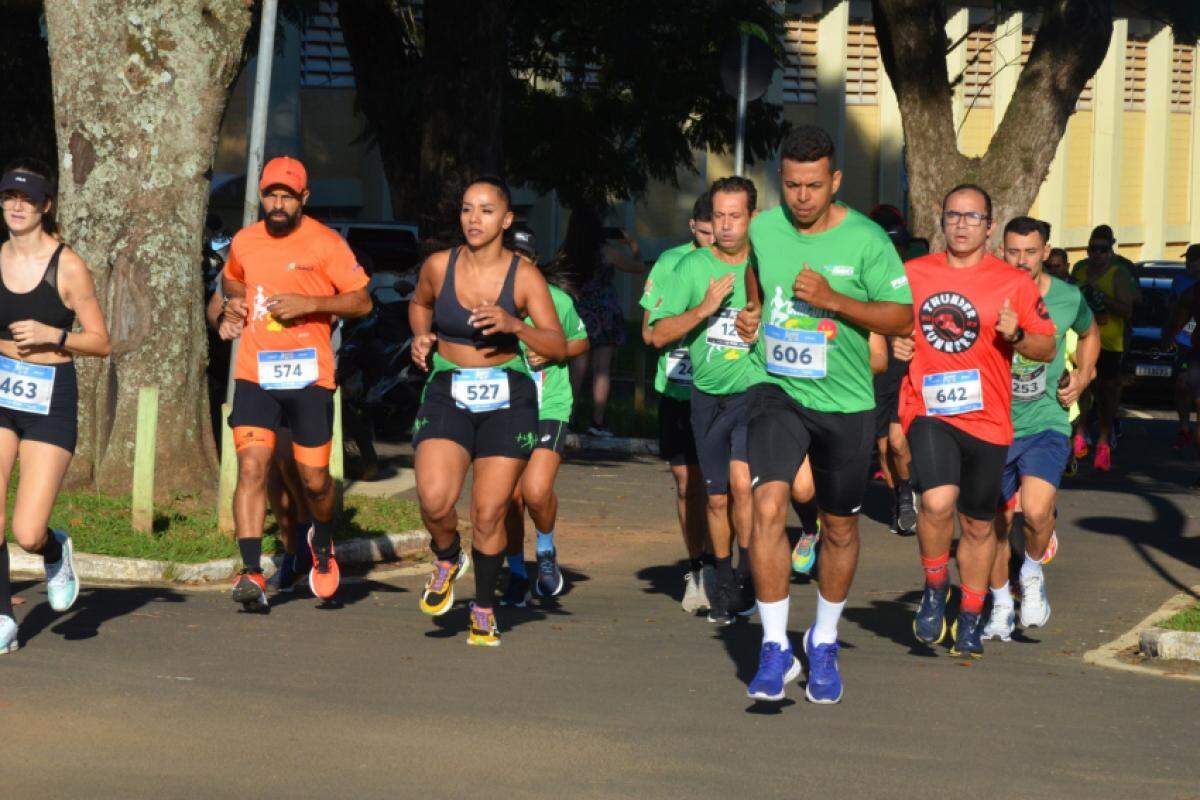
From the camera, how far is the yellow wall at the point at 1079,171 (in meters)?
48.2

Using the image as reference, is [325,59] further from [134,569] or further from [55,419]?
[55,419]

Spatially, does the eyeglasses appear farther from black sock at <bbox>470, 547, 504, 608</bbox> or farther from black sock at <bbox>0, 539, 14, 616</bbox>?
black sock at <bbox>0, 539, 14, 616</bbox>

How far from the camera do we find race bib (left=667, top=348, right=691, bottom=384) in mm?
10164

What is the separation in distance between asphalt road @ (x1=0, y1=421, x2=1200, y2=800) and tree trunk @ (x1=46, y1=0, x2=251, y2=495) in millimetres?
2401

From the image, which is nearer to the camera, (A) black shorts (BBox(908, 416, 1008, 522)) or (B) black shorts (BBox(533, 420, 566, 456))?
(A) black shorts (BBox(908, 416, 1008, 522))

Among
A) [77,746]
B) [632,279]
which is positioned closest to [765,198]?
[632,279]

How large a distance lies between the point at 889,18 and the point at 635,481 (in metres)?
6.61

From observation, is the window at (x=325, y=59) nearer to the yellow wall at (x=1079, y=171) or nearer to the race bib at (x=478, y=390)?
the yellow wall at (x=1079, y=171)

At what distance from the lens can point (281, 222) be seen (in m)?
9.55

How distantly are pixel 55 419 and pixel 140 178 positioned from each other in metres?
4.39

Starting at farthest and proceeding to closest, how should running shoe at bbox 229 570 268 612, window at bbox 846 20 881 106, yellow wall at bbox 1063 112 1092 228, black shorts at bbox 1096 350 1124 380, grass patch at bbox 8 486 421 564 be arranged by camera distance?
yellow wall at bbox 1063 112 1092 228
window at bbox 846 20 881 106
black shorts at bbox 1096 350 1124 380
grass patch at bbox 8 486 421 564
running shoe at bbox 229 570 268 612

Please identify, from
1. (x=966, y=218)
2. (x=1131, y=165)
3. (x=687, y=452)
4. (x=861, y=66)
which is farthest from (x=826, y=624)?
(x=1131, y=165)

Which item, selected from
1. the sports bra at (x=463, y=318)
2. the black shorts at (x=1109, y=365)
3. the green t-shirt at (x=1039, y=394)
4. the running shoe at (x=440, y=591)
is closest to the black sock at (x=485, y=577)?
the running shoe at (x=440, y=591)

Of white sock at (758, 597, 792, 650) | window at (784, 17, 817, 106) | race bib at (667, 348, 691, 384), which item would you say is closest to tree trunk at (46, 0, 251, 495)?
race bib at (667, 348, 691, 384)
